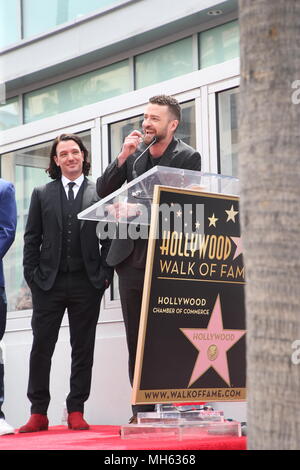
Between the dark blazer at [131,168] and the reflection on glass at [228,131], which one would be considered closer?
the dark blazer at [131,168]

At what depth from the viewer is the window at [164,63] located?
7.28 m

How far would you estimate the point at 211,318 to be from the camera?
479cm

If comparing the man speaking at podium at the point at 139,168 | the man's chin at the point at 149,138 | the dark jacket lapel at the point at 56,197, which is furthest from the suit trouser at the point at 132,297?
the dark jacket lapel at the point at 56,197

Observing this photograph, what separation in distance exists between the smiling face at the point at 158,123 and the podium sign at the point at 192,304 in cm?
62

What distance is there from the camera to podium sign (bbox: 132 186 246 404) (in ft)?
14.9

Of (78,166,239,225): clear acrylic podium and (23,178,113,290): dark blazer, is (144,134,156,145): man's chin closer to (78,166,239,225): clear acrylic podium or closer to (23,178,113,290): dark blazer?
(78,166,239,225): clear acrylic podium

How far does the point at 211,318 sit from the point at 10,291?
365cm

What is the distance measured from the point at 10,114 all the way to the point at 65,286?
3313 millimetres

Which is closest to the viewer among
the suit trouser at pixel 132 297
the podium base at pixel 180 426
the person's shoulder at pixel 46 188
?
the podium base at pixel 180 426

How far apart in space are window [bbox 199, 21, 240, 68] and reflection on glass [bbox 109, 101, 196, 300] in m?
0.54

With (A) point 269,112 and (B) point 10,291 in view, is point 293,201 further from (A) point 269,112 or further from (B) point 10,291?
(B) point 10,291

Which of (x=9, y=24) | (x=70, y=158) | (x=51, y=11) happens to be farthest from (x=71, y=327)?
(x=9, y=24)

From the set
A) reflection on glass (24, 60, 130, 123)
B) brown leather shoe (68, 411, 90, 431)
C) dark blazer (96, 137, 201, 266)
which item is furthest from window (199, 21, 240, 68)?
brown leather shoe (68, 411, 90, 431)

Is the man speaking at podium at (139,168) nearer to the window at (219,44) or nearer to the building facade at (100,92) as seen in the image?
the building facade at (100,92)
